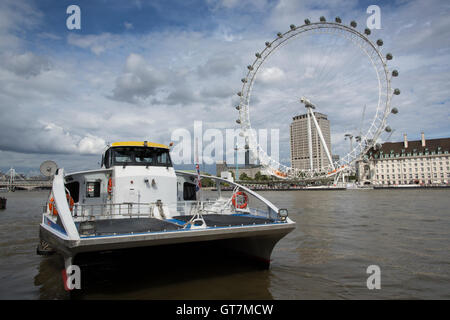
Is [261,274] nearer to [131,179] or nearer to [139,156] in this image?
[131,179]

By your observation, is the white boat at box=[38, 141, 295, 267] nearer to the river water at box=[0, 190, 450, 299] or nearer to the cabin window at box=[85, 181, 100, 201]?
the cabin window at box=[85, 181, 100, 201]

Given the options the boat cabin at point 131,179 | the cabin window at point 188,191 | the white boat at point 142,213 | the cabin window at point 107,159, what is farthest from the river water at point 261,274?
the cabin window at point 107,159

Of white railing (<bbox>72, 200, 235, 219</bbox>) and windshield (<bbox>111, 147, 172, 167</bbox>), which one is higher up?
windshield (<bbox>111, 147, 172, 167</bbox>)

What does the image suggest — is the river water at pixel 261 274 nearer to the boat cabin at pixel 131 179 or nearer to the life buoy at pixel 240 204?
the boat cabin at pixel 131 179

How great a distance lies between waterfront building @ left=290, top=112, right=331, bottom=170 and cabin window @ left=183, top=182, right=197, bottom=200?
11557cm

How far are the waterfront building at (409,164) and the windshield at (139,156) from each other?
4192 inches

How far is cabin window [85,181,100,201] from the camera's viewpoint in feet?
37.9

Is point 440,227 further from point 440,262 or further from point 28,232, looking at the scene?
point 28,232

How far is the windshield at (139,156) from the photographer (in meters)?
11.0

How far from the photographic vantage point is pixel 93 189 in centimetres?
1164

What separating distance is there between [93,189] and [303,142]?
416ft

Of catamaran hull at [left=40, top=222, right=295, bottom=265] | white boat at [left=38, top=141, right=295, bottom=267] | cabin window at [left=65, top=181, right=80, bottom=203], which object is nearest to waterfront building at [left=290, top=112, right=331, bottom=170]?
white boat at [left=38, top=141, right=295, bottom=267]
